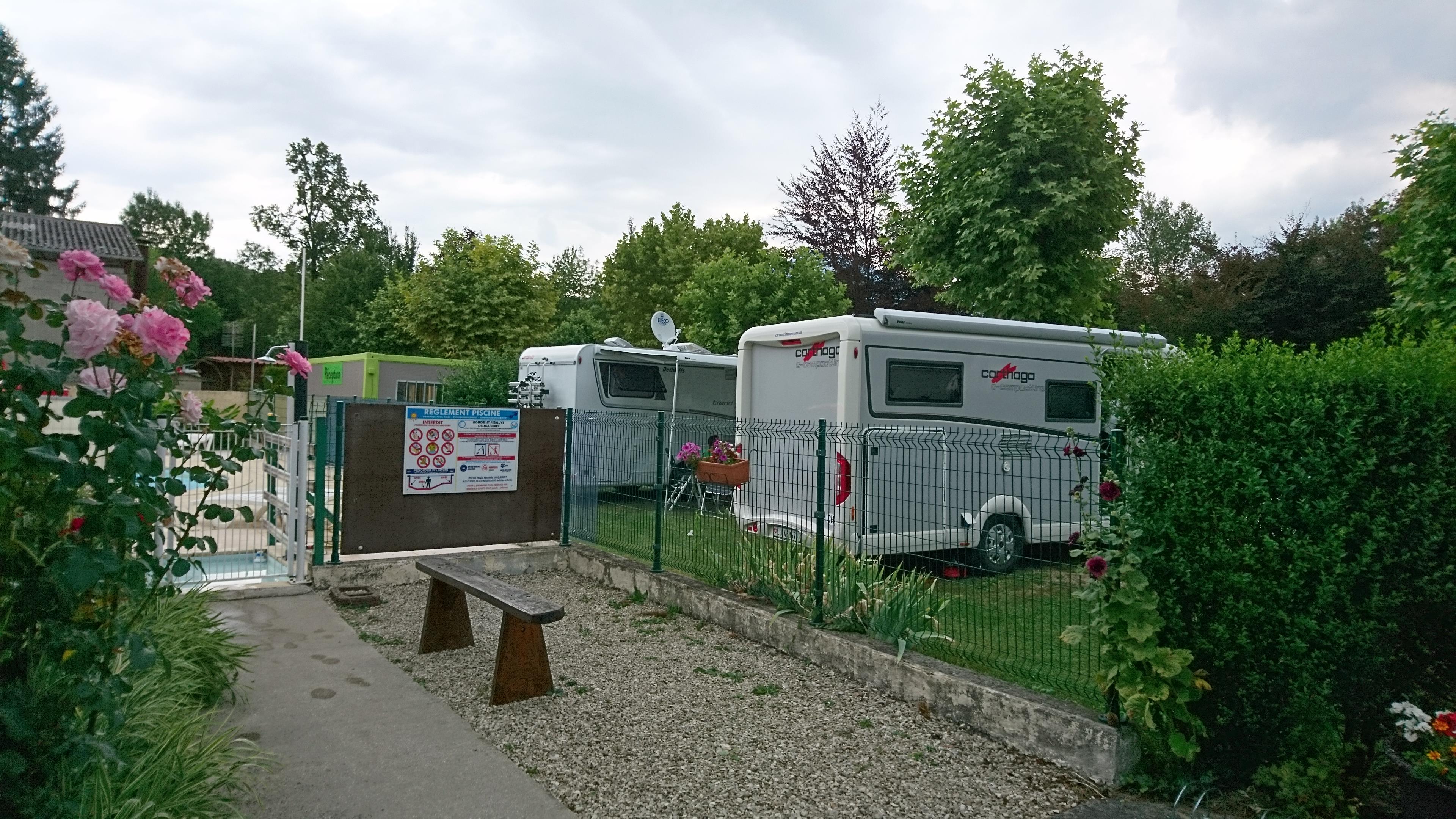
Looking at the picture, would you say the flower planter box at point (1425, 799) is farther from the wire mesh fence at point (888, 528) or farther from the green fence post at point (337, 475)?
the green fence post at point (337, 475)

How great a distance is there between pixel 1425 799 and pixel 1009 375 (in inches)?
224

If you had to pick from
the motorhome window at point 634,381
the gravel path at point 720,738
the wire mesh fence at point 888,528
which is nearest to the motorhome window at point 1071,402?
the wire mesh fence at point 888,528

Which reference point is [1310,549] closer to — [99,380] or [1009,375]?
[99,380]

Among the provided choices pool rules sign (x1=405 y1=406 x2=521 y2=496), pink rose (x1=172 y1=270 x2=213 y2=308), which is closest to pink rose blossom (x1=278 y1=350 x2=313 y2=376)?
pink rose (x1=172 y1=270 x2=213 y2=308)

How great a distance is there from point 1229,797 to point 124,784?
4.12 m

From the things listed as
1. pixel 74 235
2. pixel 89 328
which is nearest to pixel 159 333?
pixel 89 328

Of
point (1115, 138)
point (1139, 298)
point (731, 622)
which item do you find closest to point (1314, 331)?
point (1139, 298)

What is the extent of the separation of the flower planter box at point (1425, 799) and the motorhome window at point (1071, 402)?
5730 mm

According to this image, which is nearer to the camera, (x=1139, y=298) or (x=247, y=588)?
(x=247, y=588)

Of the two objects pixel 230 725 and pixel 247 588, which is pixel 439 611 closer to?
pixel 230 725

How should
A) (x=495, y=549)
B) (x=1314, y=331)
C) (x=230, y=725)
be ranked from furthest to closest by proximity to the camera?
1. (x=1314, y=331)
2. (x=495, y=549)
3. (x=230, y=725)

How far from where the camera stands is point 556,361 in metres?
14.2

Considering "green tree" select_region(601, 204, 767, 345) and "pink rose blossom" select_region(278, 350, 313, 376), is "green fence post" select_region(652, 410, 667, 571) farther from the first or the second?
"green tree" select_region(601, 204, 767, 345)

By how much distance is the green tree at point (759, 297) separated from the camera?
19031mm
